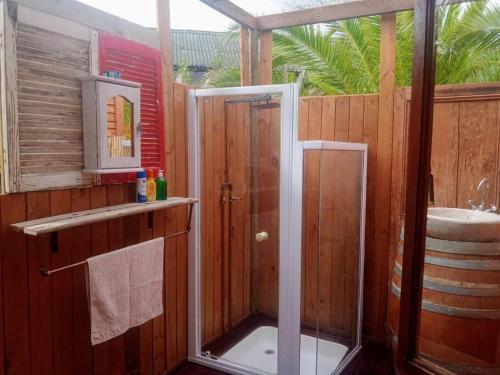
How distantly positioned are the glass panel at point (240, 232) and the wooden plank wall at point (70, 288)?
28 cm

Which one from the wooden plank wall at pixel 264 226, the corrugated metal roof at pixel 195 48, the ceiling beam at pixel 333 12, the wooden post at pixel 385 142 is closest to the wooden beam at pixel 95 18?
the wooden plank wall at pixel 264 226

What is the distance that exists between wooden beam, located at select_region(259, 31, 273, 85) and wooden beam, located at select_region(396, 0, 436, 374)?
6.55 feet

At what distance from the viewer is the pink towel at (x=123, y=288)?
1.63 meters

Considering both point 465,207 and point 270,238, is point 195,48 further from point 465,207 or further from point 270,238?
point 465,207

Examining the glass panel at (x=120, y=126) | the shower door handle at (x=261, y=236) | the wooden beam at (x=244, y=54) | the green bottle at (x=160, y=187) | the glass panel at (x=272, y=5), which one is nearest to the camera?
the glass panel at (x=120, y=126)

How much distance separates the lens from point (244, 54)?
2857 millimetres

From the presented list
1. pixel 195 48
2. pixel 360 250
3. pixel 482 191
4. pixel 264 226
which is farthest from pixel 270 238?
pixel 195 48

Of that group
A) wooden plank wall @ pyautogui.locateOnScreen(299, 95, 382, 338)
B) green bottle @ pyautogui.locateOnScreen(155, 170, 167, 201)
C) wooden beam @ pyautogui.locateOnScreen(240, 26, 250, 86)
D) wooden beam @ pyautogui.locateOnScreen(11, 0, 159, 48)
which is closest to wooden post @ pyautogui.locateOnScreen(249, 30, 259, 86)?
wooden beam @ pyautogui.locateOnScreen(240, 26, 250, 86)

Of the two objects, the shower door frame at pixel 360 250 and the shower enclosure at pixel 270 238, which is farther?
the shower door frame at pixel 360 250

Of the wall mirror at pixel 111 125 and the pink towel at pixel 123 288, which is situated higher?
the wall mirror at pixel 111 125

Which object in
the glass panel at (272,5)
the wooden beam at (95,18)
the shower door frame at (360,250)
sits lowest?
the shower door frame at (360,250)

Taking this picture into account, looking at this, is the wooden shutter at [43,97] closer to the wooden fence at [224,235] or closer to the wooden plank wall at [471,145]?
the wooden fence at [224,235]

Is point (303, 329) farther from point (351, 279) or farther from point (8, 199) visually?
point (8, 199)

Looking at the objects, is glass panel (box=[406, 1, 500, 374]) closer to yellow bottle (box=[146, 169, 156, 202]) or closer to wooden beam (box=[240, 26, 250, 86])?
yellow bottle (box=[146, 169, 156, 202])
